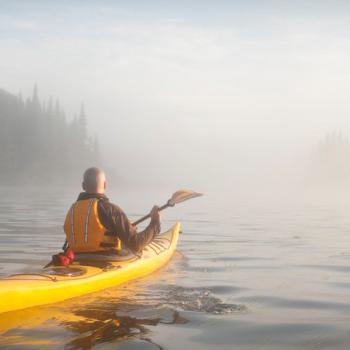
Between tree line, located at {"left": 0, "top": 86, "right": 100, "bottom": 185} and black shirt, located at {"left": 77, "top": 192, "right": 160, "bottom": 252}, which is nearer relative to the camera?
black shirt, located at {"left": 77, "top": 192, "right": 160, "bottom": 252}

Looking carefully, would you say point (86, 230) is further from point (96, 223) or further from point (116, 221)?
point (116, 221)

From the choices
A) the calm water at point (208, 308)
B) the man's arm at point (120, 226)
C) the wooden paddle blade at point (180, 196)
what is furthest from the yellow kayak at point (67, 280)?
the wooden paddle blade at point (180, 196)

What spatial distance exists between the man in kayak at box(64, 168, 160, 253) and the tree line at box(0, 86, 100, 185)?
10657 centimetres

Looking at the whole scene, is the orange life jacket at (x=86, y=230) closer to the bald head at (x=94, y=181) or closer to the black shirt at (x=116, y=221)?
the black shirt at (x=116, y=221)

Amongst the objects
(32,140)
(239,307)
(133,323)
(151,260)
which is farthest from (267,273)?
(32,140)

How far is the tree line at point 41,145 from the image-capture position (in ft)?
375

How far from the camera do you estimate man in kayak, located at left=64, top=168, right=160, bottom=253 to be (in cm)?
766

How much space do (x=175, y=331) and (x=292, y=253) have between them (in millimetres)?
7721

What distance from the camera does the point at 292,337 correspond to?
18.2 feet

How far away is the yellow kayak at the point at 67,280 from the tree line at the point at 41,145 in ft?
348

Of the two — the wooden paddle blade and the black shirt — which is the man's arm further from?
the wooden paddle blade

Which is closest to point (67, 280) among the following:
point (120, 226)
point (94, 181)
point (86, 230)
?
point (86, 230)

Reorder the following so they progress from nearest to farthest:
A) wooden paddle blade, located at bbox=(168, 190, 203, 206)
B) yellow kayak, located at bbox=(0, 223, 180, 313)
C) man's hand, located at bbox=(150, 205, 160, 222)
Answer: yellow kayak, located at bbox=(0, 223, 180, 313), man's hand, located at bbox=(150, 205, 160, 222), wooden paddle blade, located at bbox=(168, 190, 203, 206)

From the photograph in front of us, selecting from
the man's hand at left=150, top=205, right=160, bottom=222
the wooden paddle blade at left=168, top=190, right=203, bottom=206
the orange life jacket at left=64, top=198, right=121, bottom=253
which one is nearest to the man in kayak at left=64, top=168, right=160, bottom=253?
the orange life jacket at left=64, top=198, right=121, bottom=253
